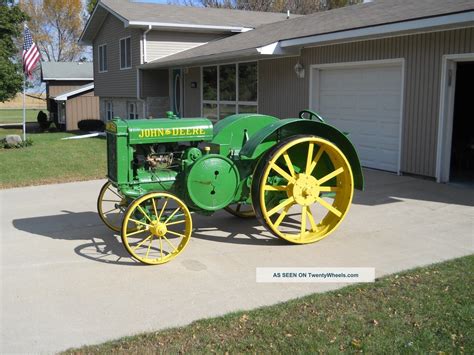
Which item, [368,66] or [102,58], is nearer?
[368,66]

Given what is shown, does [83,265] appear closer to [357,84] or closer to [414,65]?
[414,65]

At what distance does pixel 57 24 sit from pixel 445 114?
5796 centimetres

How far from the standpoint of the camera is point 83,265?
5418 mm

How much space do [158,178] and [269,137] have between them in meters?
1.32

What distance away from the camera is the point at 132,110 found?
78.6 ft

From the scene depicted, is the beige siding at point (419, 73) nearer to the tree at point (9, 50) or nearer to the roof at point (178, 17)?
the roof at point (178, 17)

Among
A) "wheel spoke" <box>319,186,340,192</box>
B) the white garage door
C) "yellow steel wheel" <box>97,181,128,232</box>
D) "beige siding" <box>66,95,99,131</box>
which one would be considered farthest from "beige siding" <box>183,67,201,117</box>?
"wheel spoke" <box>319,186,340,192</box>

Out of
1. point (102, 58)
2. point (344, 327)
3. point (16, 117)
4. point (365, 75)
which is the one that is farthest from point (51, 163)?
point (16, 117)

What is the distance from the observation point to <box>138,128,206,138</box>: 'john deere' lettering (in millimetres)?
5652

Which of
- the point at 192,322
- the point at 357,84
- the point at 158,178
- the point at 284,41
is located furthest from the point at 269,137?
the point at 284,41

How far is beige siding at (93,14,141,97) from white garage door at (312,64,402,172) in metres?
10.5

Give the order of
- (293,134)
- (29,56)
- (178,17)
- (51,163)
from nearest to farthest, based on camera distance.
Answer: (293,134), (51,163), (29,56), (178,17)

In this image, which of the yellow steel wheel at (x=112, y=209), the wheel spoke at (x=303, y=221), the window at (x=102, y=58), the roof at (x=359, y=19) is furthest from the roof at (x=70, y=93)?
the wheel spoke at (x=303, y=221)

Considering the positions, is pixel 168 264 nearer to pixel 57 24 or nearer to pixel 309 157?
pixel 309 157
